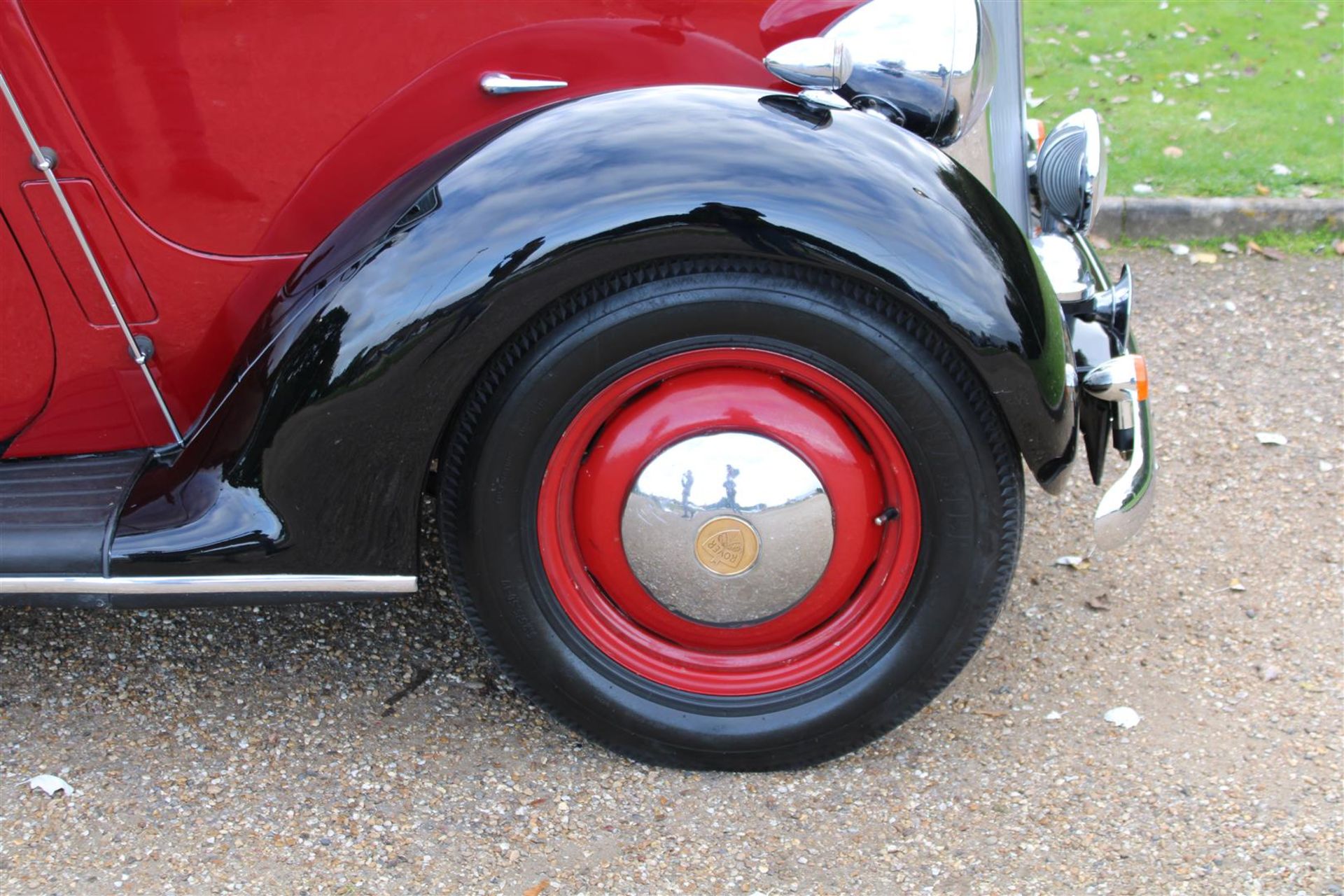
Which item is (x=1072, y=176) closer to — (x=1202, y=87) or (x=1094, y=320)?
(x=1094, y=320)

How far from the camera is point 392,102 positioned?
1.97m

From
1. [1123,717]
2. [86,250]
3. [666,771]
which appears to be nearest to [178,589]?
[86,250]

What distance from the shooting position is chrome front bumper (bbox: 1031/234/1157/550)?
1959mm

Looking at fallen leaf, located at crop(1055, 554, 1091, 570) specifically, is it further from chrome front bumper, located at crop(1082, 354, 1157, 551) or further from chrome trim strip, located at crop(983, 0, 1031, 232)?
chrome trim strip, located at crop(983, 0, 1031, 232)

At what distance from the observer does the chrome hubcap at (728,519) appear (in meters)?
1.84

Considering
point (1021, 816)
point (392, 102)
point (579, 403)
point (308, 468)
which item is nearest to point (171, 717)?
point (308, 468)

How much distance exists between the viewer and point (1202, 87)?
5.52 metres

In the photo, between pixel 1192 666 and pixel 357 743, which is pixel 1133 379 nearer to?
pixel 1192 666

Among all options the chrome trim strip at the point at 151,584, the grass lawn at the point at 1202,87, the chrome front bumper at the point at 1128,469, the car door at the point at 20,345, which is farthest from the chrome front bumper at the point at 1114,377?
the grass lawn at the point at 1202,87

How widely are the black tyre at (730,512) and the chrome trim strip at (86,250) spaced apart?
549 mm

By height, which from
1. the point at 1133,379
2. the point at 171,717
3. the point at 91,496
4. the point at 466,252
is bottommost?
the point at 171,717

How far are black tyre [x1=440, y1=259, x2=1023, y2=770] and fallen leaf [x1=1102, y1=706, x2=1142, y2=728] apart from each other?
1.27 feet

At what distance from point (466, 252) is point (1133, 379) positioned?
112 cm

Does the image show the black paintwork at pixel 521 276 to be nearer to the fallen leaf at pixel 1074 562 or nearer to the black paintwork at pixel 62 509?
the black paintwork at pixel 62 509
